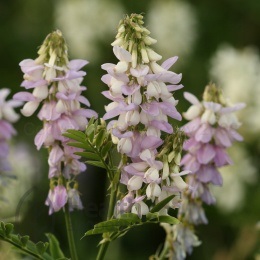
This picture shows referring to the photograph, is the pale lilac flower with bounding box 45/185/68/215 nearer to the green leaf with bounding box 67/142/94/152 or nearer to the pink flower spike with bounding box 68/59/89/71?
the green leaf with bounding box 67/142/94/152

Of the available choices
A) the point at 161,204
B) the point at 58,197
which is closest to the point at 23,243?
the point at 58,197

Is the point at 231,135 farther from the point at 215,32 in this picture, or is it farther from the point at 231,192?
the point at 215,32

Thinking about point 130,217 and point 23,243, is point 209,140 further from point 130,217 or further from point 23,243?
point 23,243

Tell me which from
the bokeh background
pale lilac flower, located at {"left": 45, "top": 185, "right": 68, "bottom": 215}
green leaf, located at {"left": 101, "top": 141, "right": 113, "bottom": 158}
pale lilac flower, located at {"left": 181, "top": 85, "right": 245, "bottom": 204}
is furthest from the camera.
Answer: the bokeh background

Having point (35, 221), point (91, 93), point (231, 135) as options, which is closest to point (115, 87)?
point (231, 135)

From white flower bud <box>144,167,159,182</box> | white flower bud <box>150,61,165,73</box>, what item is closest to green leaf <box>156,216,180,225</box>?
white flower bud <box>144,167,159,182</box>

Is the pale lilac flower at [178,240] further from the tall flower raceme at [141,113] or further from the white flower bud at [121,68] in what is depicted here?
the white flower bud at [121,68]
